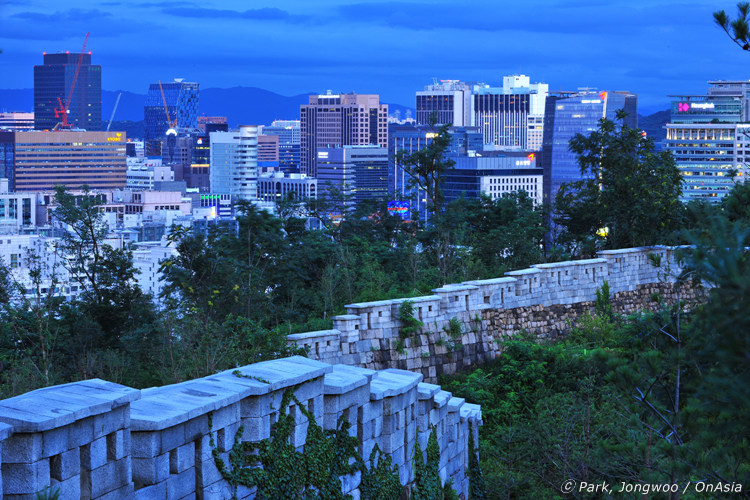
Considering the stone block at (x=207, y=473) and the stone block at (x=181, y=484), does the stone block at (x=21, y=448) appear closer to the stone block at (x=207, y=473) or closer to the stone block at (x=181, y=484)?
the stone block at (x=181, y=484)

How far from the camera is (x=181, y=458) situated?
6094 millimetres

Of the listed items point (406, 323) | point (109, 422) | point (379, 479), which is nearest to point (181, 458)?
point (109, 422)

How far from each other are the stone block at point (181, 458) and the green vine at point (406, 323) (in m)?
8.34

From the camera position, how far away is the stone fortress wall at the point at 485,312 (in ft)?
45.4

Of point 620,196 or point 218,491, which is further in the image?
point 620,196

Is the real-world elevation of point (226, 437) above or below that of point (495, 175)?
below

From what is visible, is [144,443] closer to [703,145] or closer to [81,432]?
[81,432]

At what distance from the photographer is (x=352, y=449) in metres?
7.98

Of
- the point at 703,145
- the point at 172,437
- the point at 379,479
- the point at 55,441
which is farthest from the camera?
the point at 703,145

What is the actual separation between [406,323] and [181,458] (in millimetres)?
8624

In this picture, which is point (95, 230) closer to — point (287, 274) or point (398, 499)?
point (287, 274)

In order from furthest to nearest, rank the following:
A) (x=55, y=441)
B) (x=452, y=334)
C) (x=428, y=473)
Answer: (x=452, y=334) → (x=428, y=473) → (x=55, y=441)

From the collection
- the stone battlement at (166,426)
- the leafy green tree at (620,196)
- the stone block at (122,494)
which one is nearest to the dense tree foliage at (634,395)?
the stone battlement at (166,426)

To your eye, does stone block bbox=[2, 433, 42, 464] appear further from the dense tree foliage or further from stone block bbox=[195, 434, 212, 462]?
the dense tree foliage
